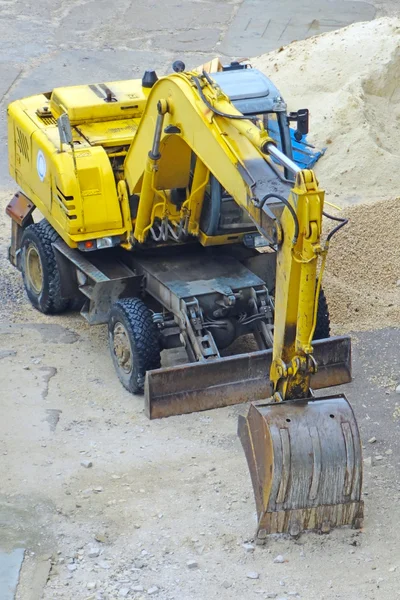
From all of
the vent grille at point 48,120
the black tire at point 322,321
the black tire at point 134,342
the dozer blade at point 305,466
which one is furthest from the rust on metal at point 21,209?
the dozer blade at point 305,466

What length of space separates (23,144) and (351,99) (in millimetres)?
→ 5871

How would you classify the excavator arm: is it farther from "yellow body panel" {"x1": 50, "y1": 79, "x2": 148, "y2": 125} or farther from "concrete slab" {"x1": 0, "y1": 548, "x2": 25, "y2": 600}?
"yellow body panel" {"x1": 50, "y1": 79, "x2": 148, "y2": 125}

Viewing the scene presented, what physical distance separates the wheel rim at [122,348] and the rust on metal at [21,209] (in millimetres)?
2246

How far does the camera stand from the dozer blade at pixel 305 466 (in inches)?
292

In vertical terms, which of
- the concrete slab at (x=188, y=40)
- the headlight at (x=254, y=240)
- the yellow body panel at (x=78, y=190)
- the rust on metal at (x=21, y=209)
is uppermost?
the yellow body panel at (x=78, y=190)

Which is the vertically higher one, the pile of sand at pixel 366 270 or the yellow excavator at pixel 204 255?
the yellow excavator at pixel 204 255

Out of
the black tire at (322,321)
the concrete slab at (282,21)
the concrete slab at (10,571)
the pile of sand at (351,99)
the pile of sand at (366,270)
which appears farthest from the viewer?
the concrete slab at (282,21)

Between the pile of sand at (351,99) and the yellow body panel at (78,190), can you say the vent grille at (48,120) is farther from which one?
the pile of sand at (351,99)

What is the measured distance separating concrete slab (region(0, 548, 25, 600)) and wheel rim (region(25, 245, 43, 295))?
4061 mm

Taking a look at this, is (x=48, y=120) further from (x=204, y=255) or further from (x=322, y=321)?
(x=322, y=321)

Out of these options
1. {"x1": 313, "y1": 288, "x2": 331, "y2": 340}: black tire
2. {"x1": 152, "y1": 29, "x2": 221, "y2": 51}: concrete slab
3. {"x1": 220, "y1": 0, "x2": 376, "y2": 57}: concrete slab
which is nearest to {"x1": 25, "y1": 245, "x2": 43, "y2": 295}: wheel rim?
{"x1": 313, "y1": 288, "x2": 331, "y2": 340}: black tire

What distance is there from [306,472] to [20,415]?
2.90 m

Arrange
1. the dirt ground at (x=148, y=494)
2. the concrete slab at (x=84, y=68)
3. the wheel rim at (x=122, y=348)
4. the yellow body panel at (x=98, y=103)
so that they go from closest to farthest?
the dirt ground at (x=148, y=494) → the wheel rim at (x=122, y=348) → the yellow body panel at (x=98, y=103) → the concrete slab at (x=84, y=68)

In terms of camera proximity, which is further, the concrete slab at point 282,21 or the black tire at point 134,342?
the concrete slab at point 282,21
